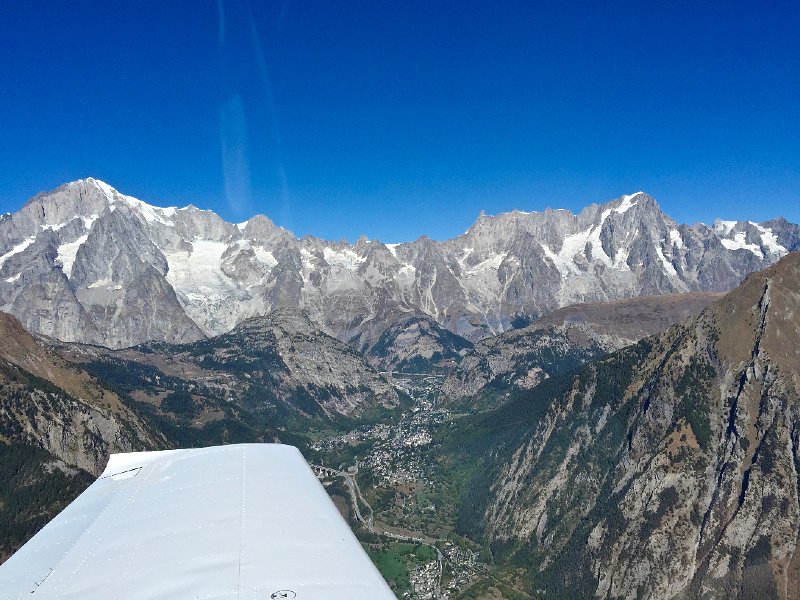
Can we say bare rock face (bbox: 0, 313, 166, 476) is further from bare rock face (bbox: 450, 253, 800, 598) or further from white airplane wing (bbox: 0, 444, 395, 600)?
white airplane wing (bbox: 0, 444, 395, 600)

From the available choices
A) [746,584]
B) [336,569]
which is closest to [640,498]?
[746,584]

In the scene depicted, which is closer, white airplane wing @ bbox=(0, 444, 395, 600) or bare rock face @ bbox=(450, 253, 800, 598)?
white airplane wing @ bbox=(0, 444, 395, 600)

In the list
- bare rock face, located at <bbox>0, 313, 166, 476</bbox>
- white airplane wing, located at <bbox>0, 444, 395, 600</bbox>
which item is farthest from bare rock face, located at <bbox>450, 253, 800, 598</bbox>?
white airplane wing, located at <bbox>0, 444, 395, 600</bbox>

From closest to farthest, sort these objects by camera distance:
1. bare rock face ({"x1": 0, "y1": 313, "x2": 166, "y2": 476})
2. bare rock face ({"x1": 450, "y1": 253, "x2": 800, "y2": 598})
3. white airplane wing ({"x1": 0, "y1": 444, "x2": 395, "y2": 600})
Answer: white airplane wing ({"x1": 0, "y1": 444, "x2": 395, "y2": 600}) < bare rock face ({"x1": 450, "y1": 253, "x2": 800, "y2": 598}) < bare rock face ({"x1": 0, "y1": 313, "x2": 166, "y2": 476})

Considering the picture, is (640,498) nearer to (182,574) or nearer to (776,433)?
(776,433)

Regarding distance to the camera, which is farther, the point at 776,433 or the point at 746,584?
the point at 776,433

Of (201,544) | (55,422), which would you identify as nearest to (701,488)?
(201,544)

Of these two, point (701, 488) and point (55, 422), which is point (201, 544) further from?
point (55, 422)
